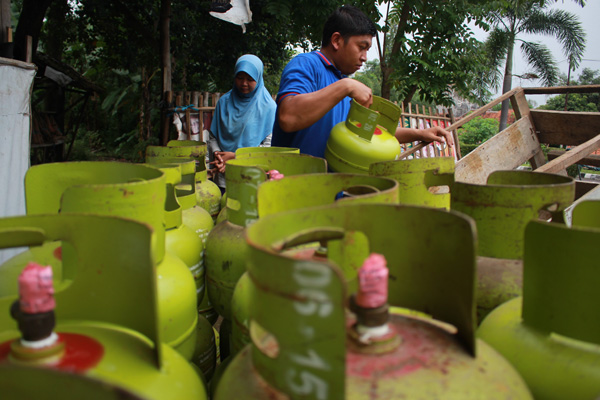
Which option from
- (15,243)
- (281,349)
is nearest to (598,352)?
(281,349)

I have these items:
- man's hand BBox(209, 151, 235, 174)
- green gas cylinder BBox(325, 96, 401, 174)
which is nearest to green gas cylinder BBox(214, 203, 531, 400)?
green gas cylinder BBox(325, 96, 401, 174)

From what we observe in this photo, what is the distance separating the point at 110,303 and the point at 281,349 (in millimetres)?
428

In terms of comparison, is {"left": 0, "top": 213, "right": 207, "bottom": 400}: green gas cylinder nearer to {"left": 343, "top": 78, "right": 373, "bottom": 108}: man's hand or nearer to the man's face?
{"left": 343, "top": 78, "right": 373, "bottom": 108}: man's hand

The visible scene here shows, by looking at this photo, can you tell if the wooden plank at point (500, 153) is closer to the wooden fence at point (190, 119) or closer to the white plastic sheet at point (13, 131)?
the white plastic sheet at point (13, 131)

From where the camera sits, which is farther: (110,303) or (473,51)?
(473,51)

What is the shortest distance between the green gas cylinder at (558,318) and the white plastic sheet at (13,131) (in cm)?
357

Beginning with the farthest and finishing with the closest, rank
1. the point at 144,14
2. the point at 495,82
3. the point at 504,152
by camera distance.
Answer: the point at 495,82 → the point at 144,14 → the point at 504,152

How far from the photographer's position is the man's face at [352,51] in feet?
7.88

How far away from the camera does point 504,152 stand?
295 centimetres

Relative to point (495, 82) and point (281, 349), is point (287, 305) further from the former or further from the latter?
point (495, 82)

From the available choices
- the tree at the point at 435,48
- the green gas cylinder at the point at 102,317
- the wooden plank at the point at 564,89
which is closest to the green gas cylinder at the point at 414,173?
the green gas cylinder at the point at 102,317

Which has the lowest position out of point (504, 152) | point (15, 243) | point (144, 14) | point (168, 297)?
point (168, 297)

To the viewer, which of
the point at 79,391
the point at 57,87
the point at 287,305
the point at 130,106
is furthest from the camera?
the point at 130,106

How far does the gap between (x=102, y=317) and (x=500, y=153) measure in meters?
2.66
